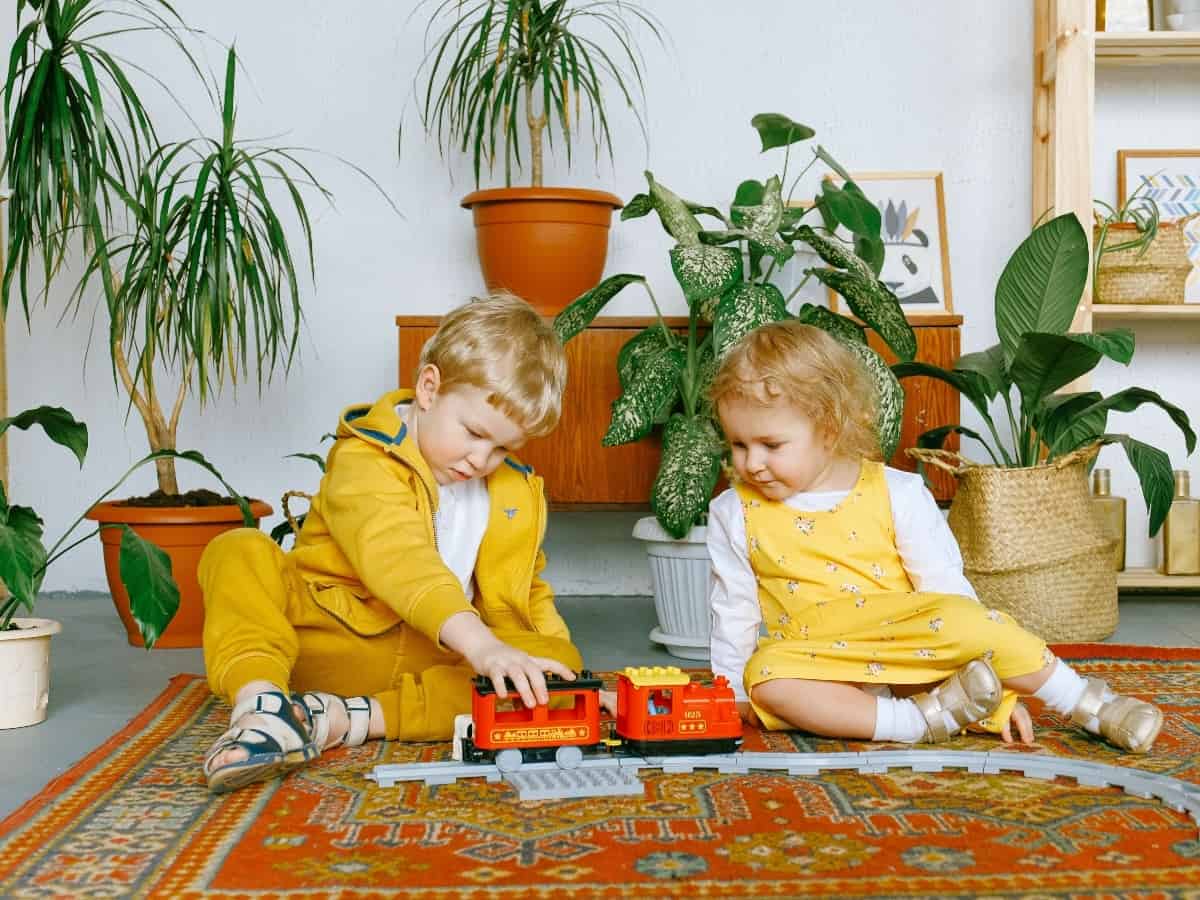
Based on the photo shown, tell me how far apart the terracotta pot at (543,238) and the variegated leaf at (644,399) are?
1.41 ft

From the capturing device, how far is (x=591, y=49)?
2941 mm

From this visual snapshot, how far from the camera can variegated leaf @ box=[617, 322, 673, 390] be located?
7.70 ft

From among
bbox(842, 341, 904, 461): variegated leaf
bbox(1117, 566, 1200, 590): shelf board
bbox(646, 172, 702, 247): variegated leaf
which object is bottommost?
bbox(1117, 566, 1200, 590): shelf board

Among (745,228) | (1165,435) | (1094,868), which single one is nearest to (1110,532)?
(1165,435)

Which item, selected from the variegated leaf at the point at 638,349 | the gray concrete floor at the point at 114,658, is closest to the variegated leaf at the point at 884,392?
the variegated leaf at the point at 638,349

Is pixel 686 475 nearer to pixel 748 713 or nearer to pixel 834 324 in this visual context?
pixel 834 324

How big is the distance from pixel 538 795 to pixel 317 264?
6.62ft

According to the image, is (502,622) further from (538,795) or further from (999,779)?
(999,779)

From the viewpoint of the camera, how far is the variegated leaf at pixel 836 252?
87.6 inches

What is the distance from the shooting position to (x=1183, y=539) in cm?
284

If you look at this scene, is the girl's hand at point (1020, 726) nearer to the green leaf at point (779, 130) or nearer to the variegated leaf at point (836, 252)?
the variegated leaf at point (836, 252)

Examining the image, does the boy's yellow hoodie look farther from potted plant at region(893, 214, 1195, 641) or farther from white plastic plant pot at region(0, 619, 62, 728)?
potted plant at region(893, 214, 1195, 641)

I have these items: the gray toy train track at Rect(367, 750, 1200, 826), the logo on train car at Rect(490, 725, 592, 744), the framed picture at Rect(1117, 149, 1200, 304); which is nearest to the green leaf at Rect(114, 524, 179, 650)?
the gray toy train track at Rect(367, 750, 1200, 826)

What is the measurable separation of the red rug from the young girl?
0.14m
